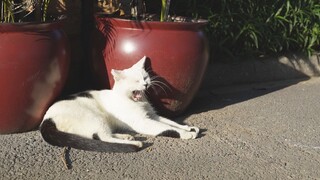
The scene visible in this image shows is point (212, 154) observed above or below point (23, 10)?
below

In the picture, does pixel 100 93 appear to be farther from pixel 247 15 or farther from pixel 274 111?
pixel 247 15

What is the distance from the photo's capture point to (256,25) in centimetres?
579

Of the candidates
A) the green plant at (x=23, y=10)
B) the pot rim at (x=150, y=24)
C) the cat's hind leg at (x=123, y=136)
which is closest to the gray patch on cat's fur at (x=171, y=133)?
the cat's hind leg at (x=123, y=136)

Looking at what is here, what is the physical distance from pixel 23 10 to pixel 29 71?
0.62 metres

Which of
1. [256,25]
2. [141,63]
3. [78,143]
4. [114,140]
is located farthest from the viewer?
[256,25]

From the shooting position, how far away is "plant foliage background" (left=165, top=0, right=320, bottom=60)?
5625mm

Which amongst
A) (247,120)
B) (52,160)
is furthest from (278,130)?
(52,160)

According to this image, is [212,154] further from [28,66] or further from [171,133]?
[28,66]

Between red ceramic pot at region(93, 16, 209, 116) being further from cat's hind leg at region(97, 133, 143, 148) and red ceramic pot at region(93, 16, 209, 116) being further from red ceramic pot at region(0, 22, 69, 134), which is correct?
cat's hind leg at region(97, 133, 143, 148)

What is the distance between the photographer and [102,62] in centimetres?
411

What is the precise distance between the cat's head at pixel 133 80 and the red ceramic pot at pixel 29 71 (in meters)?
0.44

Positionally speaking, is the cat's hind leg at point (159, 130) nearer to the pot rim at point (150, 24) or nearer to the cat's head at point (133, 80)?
the cat's head at point (133, 80)

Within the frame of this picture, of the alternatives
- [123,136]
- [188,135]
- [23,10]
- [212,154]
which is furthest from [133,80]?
[23,10]

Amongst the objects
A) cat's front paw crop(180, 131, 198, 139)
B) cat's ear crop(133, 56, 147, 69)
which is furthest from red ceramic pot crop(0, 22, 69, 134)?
cat's front paw crop(180, 131, 198, 139)
